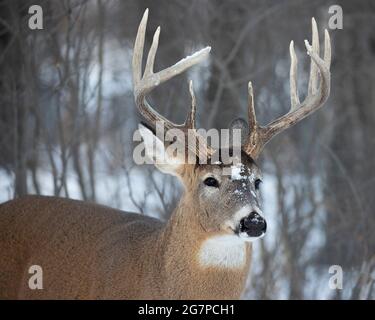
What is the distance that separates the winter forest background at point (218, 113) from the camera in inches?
333

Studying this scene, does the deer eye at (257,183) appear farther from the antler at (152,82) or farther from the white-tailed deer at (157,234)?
the antler at (152,82)

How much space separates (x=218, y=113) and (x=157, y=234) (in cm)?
506

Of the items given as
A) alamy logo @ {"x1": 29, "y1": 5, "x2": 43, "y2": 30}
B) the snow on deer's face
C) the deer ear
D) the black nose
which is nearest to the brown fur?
the snow on deer's face

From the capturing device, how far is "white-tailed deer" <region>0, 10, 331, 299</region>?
5.82 metres

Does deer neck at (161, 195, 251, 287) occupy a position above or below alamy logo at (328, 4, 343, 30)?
below

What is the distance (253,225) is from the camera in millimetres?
5477

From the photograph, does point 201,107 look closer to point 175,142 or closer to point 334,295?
point 334,295

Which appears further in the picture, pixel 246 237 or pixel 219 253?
pixel 219 253

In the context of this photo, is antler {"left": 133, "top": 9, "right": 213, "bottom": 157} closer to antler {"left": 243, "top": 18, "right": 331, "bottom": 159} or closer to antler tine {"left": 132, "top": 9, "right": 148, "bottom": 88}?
antler tine {"left": 132, "top": 9, "right": 148, "bottom": 88}

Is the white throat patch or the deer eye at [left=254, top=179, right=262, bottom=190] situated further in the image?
the deer eye at [left=254, top=179, right=262, bottom=190]

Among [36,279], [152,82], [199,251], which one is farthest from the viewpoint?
[36,279]

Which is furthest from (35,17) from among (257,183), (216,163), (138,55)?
(257,183)

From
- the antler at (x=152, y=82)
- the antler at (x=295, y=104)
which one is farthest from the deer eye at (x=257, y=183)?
the antler at (x=152, y=82)

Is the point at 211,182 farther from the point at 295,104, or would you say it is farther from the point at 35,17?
the point at 35,17
